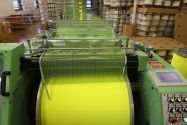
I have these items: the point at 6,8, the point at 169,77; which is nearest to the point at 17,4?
the point at 6,8

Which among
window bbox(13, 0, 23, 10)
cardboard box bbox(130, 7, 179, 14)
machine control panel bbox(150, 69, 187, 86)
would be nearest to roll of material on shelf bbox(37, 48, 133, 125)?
machine control panel bbox(150, 69, 187, 86)

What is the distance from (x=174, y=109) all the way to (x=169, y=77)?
0.22m

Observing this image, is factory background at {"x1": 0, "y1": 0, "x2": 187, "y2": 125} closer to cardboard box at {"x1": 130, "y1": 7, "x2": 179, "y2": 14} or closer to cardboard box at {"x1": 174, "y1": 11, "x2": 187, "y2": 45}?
cardboard box at {"x1": 130, "y1": 7, "x2": 179, "y2": 14}

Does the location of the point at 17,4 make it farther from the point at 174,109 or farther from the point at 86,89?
the point at 174,109

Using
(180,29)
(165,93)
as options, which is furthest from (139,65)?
(180,29)

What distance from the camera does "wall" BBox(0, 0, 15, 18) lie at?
659 centimetres

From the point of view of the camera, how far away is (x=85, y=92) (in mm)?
1065

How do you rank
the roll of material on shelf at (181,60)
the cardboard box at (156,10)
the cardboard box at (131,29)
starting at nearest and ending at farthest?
the roll of material on shelf at (181,60)
the cardboard box at (156,10)
the cardboard box at (131,29)

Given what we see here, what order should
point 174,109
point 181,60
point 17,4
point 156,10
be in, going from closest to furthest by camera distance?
point 174,109 → point 181,60 → point 156,10 → point 17,4

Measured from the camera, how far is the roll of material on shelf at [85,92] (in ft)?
3.34

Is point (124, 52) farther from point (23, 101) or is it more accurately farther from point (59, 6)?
point (59, 6)

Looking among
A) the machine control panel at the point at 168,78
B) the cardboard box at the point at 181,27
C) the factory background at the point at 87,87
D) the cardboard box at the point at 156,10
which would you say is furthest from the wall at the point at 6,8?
the machine control panel at the point at 168,78

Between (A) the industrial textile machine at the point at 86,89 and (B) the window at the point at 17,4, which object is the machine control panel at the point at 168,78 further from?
(B) the window at the point at 17,4

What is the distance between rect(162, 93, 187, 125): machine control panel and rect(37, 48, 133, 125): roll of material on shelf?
0.21 meters
